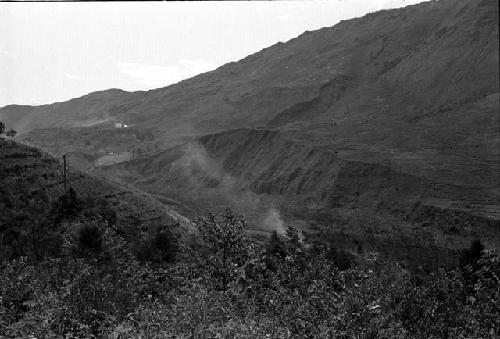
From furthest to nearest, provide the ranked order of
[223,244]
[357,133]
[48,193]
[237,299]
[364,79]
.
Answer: [364,79] → [357,133] → [48,193] → [223,244] → [237,299]

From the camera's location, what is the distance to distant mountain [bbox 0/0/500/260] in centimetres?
8275

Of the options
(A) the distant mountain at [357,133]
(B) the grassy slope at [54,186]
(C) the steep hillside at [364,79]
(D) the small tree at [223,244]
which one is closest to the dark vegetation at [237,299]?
(D) the small tree at [223,244]

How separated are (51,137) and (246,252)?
17905 cm

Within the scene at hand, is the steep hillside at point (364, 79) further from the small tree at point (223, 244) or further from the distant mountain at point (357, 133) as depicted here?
the small tree at point (223, 244)

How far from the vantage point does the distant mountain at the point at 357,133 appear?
82750 mm

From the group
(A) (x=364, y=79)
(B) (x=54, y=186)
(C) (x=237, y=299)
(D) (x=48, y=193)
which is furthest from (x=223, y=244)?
(A) (x=364, y=79)

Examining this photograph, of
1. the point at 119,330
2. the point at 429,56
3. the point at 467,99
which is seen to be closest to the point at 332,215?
the point at 467,99

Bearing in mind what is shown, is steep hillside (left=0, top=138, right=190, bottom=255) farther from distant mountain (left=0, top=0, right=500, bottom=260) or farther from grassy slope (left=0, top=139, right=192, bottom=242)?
distant mountain (left=0, top=0, right=500, bottom=260)

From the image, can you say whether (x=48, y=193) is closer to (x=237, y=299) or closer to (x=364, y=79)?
(x=237, y=299)

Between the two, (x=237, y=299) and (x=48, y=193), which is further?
(x=48, y=193)

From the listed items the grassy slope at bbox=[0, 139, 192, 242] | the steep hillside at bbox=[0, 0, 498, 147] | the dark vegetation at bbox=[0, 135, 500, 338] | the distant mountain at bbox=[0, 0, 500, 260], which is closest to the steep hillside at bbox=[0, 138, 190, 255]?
the grassy slope at bbox=[0, 139, 192, 242]

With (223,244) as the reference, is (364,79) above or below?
above

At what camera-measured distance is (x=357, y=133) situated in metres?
109

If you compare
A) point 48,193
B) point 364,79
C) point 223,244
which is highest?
point 364,79
